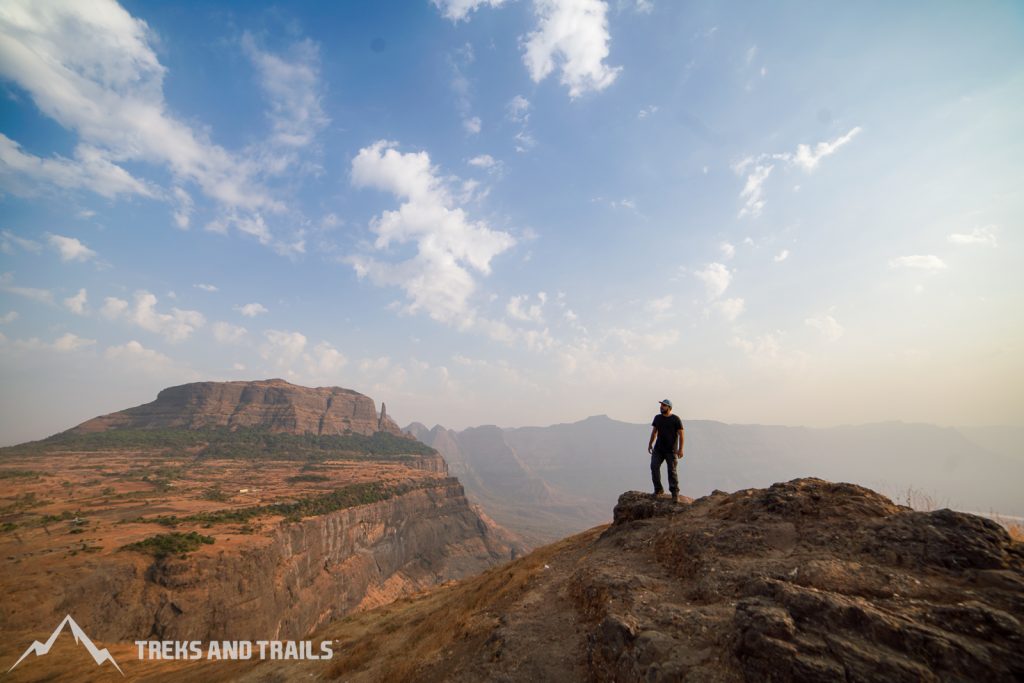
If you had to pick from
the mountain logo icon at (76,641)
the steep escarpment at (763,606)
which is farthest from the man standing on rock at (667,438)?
the mountain logo icon at (76,641)

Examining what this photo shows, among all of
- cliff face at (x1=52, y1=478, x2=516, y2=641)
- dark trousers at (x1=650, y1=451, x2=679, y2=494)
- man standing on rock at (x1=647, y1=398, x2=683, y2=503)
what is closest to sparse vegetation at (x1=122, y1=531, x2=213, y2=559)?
cliff face at (x1=52, y1=478, x2=516, y2=641)

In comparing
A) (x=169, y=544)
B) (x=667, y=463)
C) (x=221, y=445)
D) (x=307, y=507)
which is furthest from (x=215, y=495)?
(x=667, y=463)

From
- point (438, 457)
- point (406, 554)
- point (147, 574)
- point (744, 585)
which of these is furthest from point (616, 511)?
point (438, 457)

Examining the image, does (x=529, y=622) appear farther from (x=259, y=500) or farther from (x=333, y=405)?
(x=333, y=405)

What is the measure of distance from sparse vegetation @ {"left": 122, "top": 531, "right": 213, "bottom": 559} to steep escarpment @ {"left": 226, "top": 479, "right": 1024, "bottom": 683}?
86.2 feet

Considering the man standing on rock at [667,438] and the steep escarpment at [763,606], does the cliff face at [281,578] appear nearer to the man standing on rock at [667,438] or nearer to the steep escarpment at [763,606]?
the steep escarpment at [763,606]

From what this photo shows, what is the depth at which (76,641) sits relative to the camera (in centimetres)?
1891

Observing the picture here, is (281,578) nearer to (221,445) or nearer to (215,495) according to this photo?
(215,495)

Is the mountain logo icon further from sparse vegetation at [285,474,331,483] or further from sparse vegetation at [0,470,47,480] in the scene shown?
sparse vegetation at [0,470,47,480]

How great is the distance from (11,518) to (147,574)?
58.2 feet

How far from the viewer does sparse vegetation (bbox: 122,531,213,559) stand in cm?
2581

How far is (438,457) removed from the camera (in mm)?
101625

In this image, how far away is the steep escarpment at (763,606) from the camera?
3.88 metres

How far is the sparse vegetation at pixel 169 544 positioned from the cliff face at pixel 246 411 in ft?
264
